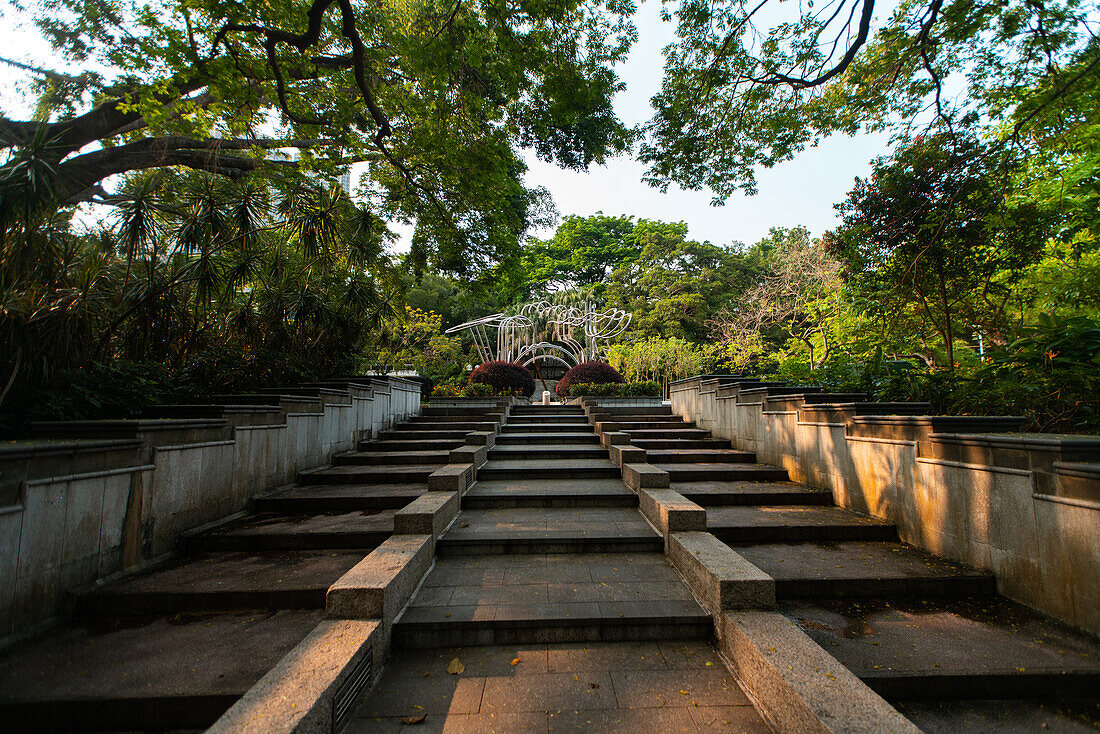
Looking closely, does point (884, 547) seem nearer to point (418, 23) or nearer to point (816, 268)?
point (418, 23)

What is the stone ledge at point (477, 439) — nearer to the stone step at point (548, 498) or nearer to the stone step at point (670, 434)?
the stone step at point (548, 498)

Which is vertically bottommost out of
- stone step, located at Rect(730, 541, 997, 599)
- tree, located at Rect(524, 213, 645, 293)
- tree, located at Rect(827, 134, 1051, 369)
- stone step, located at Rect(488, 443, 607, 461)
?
stone step, located at Rect(730, 541, 997, 599)

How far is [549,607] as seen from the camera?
3.35 m

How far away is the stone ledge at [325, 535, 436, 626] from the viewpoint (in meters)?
2.93

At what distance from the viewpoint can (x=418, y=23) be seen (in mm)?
7887

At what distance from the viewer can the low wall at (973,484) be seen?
3.02 meters

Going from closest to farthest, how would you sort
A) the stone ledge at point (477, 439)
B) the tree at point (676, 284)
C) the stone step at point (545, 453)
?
the stone ledge at point (477, 439) < the stone step at point (545, 453) < the tree at point (676, 284)

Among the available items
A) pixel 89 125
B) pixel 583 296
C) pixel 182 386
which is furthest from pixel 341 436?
pixel 583 296

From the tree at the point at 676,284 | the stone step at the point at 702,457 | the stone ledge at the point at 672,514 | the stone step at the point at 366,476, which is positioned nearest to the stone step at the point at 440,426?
the stone step at the point at 366,476

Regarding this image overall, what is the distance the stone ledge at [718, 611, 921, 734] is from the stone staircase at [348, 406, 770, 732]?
0.51ft

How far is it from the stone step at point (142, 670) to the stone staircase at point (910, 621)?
3.76m

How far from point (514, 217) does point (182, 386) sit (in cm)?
755

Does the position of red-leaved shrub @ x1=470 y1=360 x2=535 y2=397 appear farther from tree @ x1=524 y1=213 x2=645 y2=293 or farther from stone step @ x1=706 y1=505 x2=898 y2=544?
tree @ x1=524 y1=213 x2=645 y2=293

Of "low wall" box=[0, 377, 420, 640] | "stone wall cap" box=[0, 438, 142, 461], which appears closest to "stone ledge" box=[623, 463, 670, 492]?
"low wall" box=[0, 377, 420, 640]
